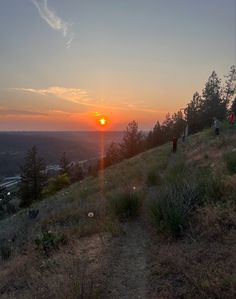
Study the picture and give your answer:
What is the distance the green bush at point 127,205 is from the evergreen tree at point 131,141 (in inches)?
1927

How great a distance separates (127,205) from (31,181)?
39734mm

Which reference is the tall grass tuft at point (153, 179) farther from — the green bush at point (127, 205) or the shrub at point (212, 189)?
the shrub at point (212, 189)

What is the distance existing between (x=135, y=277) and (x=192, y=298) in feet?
4.04

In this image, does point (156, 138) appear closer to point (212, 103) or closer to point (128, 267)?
point (212, 103)

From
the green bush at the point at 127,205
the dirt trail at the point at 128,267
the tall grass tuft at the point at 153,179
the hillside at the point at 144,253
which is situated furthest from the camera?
the tall grass tuft at the point at 153,179

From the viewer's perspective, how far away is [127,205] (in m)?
8.70

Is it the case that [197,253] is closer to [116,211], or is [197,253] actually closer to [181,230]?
[181,230]

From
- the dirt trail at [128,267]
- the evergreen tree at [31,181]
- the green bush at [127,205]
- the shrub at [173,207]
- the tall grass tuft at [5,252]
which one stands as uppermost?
the shrub at [173,207]

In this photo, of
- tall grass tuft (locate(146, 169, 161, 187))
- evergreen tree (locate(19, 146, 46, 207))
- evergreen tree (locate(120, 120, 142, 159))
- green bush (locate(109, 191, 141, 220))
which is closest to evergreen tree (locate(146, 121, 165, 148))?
evergreen tree (locate(120, 120, 142, 159))

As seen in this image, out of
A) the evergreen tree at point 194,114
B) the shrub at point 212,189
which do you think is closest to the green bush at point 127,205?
the shrub at point 212,189

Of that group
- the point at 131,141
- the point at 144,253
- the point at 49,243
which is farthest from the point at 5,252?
the point at 131,141

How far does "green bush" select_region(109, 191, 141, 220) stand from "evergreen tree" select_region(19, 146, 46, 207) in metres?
37.3

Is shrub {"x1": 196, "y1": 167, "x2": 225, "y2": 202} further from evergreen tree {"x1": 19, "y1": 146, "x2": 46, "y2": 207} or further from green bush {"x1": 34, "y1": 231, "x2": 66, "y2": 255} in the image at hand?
evergreen tree {"x1": 19, "y1": 146, "x2": 46, "y2": 207}

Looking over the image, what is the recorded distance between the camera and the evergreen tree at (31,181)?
4538 centimetres
